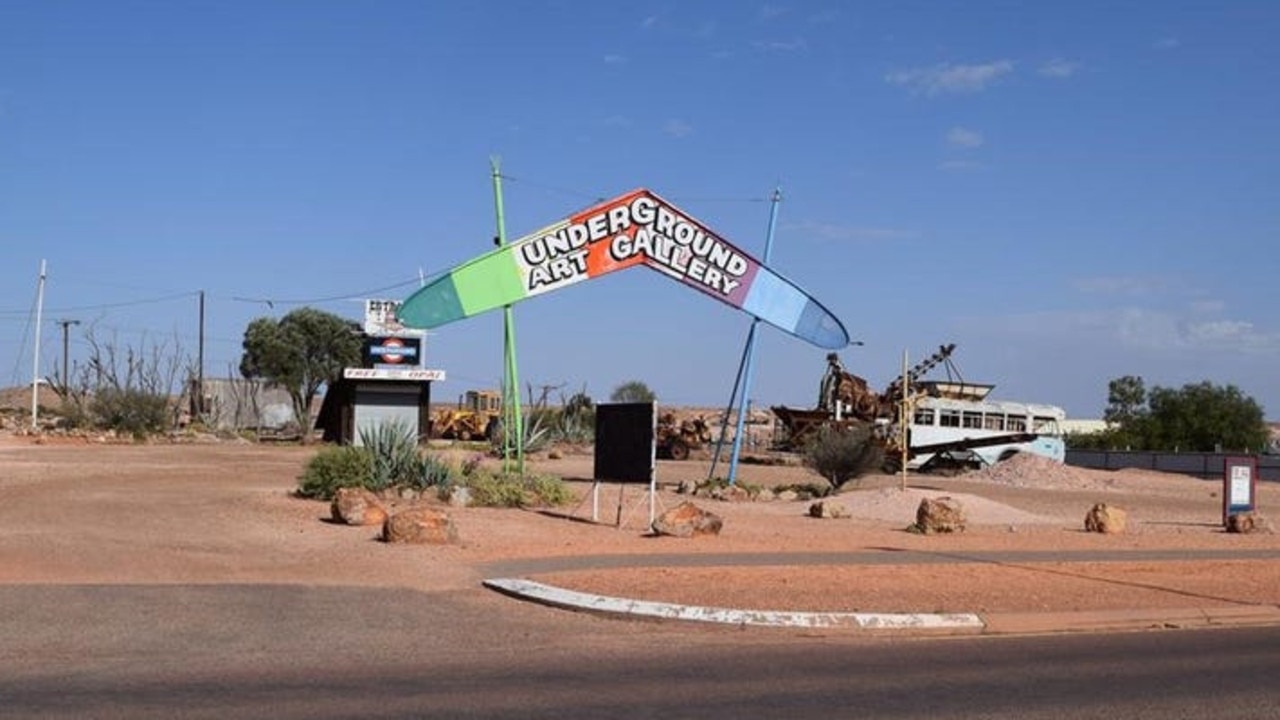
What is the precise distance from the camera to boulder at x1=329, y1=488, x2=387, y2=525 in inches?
848

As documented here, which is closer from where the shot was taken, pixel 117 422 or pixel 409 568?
pixel 409 568

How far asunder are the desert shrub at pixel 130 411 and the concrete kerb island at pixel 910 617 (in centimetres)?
4252

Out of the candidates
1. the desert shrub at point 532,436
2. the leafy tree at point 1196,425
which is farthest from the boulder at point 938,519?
the leafy tree at point 1196,425

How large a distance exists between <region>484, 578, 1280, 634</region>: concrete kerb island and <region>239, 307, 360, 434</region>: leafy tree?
3112 inches

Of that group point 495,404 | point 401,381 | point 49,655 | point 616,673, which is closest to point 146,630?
point 49,655

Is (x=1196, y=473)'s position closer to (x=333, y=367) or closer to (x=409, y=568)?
(x=409, y=568)

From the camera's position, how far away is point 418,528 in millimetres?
19234

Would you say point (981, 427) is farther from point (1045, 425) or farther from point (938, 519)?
point (938, 519)

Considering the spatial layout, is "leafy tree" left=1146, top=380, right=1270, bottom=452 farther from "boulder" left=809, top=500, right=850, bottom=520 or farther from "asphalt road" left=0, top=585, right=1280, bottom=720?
"asphalt road" left=0, top=585, right=1280, bottom=720

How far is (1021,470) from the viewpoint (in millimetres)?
47281

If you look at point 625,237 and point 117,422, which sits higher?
point 625,237

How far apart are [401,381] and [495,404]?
27.2 metres

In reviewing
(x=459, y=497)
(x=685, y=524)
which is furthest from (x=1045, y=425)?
(x=685, y=524)

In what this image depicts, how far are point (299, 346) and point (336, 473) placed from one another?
7041 centimetres
